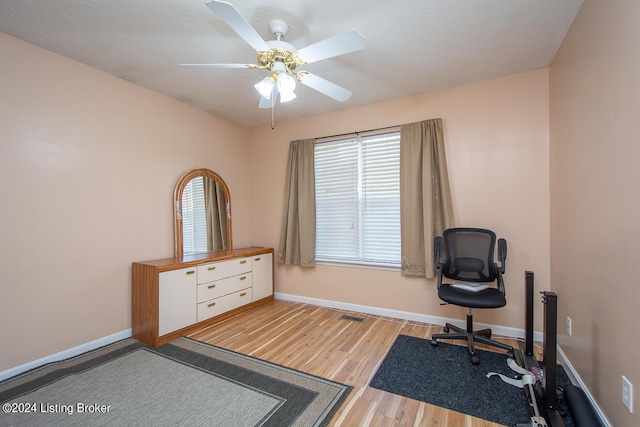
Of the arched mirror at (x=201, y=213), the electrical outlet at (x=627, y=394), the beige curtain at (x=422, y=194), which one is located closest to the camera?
the electrical outlet at (x=627, y=394)

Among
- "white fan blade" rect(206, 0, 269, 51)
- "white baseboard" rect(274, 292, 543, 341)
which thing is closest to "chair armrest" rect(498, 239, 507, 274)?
"white baseboard" rect(274, 292, 543, 341)

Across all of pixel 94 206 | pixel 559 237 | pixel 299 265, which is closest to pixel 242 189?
pixel 299 265

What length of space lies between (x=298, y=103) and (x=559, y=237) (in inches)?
115

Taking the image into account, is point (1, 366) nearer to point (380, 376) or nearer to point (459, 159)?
point (380, 376)

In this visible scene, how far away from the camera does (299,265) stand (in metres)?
3.78

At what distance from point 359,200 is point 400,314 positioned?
1.44 m

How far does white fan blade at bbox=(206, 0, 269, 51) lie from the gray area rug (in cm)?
222

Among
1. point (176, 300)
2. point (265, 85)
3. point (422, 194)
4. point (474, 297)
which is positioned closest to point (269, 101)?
point (265, 85)

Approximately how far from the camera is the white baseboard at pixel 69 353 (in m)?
2.02

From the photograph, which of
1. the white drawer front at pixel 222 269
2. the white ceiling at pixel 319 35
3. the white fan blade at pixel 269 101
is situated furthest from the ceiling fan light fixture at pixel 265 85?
the white drawer front at pixel 222 269

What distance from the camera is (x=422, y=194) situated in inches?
116

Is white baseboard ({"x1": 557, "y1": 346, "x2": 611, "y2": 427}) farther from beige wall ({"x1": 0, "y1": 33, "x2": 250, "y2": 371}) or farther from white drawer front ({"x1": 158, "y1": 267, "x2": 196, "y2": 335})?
beige wall ({"x1": 0, "y1": 33, "x2": 250, "y2": 371})

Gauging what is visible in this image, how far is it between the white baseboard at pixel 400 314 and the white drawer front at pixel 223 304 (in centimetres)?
64

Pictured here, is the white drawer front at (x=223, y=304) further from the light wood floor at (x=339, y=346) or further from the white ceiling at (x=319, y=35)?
the white ceiling at (x=319, y=35)
